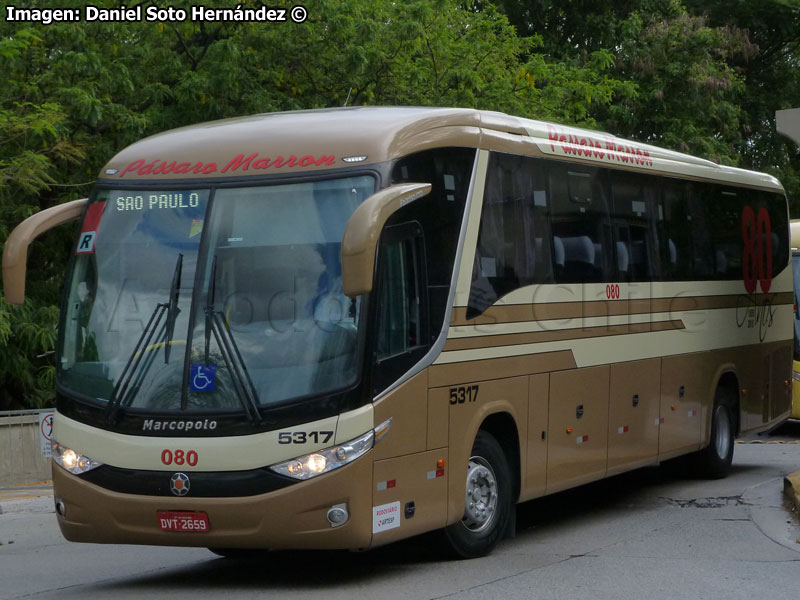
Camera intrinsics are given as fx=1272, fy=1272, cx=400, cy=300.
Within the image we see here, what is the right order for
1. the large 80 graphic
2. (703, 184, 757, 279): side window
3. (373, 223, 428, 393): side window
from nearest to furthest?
(373, 223, 428, 393): side window, (703, 184, 757, 279): side window, the large 80 graphic

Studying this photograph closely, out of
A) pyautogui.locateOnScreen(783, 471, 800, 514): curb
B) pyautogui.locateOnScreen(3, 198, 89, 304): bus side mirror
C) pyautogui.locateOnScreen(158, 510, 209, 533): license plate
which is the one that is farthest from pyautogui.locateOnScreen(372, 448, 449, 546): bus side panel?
pyautogui.locateOnScreen(783, 471, 800, 514): curb

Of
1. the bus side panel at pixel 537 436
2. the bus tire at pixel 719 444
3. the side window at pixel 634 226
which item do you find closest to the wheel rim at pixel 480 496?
the bus side panel at pixel 537 436

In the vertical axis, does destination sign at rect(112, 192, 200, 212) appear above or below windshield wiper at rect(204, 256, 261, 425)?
above

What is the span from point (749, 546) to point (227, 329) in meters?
4.79

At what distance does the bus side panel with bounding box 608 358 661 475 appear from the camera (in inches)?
487

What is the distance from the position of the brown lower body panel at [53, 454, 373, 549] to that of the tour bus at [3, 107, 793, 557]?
0.01 meters

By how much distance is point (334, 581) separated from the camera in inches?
359

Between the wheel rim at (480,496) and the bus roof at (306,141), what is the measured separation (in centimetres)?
253

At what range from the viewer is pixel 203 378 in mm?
8523

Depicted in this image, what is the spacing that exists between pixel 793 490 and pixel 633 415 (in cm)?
174

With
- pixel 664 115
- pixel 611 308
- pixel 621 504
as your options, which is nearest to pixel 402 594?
pixel 611 308

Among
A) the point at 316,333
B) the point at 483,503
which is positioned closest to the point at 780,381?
the point at 483,503

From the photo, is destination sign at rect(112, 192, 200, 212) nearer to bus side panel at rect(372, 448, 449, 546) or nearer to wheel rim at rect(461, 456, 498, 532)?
bus side panel at rect(372, 448, 449, 546)

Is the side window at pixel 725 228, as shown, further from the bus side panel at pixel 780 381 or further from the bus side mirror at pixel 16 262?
the bus side mirror at pixel 16 262
